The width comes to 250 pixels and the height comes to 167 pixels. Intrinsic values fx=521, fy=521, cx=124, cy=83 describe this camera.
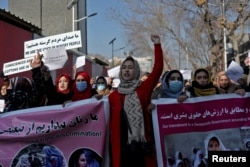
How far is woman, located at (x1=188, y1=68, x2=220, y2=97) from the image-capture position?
599cm

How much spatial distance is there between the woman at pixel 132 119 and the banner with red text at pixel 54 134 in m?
0.31

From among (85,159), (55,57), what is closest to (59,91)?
(85,159)

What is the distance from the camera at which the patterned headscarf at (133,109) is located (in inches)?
205

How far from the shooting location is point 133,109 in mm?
5227

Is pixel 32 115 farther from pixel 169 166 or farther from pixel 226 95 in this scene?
pixel 226 95

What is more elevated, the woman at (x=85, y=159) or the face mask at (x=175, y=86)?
the face mask at (x=175, y=86)

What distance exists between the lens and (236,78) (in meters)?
6.69

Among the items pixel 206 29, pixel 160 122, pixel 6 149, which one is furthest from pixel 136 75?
pixel 206 29

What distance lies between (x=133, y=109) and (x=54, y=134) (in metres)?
1.11

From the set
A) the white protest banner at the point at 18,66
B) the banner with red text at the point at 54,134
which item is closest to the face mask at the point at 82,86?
the banner with red text at the point at 54,134

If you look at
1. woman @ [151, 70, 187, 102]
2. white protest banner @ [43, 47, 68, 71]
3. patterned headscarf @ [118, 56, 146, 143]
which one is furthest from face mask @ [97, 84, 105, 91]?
patterned headscarf @ [118, 56, 146, 143]

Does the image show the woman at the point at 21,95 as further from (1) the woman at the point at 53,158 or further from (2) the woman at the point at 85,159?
(2) the woman at the point at 85,159

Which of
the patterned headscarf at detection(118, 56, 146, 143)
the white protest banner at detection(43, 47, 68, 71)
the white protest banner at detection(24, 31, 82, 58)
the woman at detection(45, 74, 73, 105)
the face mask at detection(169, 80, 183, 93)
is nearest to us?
the patterned headscarf at detection(118, 56, 146, 143)

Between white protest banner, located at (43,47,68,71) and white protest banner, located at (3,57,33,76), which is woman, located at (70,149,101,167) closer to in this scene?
white protest banner, located at (43,47,68,71)
